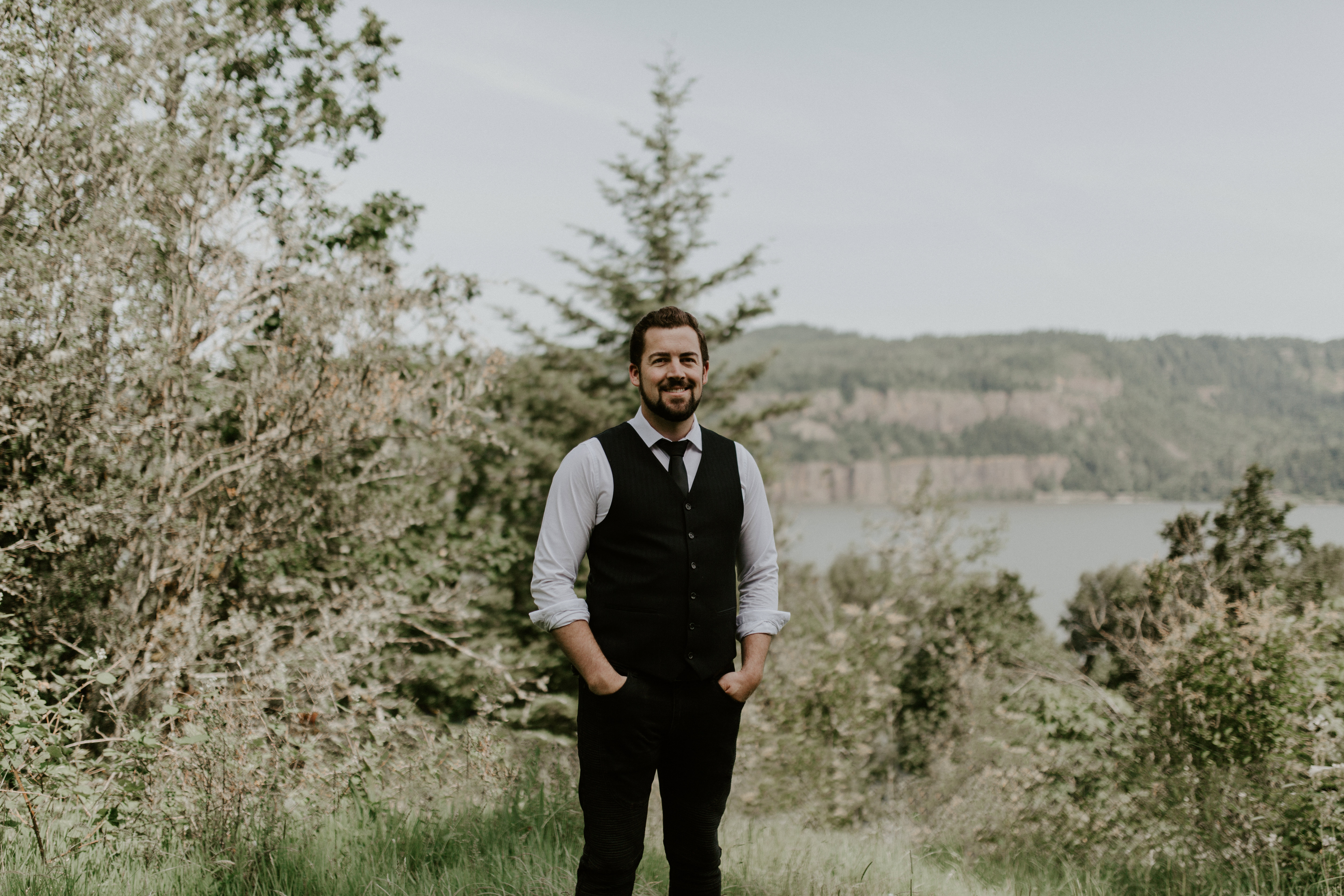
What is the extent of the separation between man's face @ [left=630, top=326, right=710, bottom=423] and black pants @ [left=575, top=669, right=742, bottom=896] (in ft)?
2.41

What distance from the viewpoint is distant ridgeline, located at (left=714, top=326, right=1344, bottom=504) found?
100688 mm

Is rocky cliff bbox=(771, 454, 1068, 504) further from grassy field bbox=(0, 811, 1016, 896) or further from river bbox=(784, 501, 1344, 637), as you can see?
grassy field bbox=(0, 811, 1016, 896)

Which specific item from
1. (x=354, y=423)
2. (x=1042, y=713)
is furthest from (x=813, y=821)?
(x=1042, y=713)

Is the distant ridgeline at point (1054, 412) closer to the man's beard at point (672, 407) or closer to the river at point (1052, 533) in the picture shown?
the river at point (1052, 533)

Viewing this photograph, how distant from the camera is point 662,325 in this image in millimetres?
2289

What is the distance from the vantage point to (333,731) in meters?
4.29

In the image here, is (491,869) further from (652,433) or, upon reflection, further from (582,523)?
(652,433)

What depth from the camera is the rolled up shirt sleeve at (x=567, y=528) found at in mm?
2164

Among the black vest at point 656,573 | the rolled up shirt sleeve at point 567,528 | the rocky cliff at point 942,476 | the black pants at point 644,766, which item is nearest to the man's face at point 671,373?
the black vest at point 656,573

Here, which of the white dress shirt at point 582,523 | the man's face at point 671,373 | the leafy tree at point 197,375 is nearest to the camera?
the white dress shirt at point 582,523

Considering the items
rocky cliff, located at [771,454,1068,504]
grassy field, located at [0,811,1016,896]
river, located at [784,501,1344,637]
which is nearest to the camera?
grassy field, located at [0,811,1016,896]

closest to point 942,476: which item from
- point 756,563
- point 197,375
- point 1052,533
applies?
point 1052,533

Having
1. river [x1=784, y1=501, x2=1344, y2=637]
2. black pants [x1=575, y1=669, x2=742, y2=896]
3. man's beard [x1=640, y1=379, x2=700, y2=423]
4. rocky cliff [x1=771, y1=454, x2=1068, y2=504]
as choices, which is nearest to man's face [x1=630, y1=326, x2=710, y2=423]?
man's beard [x1=640, y1=379, x2=700, y2=423]

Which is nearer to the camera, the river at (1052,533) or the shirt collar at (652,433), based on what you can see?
the shirt collar at (652,433)
